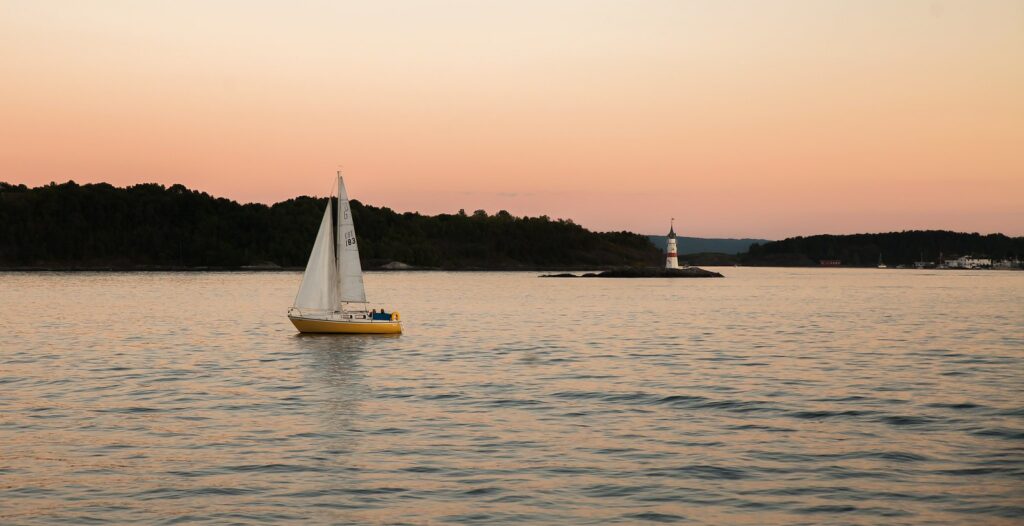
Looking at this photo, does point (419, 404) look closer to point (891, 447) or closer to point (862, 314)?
point (891, 447)

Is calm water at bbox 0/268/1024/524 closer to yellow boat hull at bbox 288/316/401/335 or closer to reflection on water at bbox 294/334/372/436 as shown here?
reflection on water at bbox 294/334/372/436

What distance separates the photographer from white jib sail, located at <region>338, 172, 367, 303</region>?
5644cm

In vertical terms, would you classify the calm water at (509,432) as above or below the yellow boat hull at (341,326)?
below

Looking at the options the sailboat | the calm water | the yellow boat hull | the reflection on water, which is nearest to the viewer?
the calm water

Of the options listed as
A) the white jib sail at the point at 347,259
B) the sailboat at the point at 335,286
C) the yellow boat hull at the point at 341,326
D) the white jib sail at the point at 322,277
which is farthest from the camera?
the yellow boat hull at the point at 341,326

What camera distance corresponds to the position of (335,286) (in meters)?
57.2

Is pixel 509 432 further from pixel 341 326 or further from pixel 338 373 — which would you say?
pixel 341 326

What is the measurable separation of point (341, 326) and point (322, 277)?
3245 millimetres

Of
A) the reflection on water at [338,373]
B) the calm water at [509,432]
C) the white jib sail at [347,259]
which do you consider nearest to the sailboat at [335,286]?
the white jib sail at [347,259]

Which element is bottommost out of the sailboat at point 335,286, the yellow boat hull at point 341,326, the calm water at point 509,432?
the calm water at point 509,432

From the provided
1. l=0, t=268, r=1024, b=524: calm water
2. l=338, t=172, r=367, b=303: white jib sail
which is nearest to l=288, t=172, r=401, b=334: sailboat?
l=338, t=172, r=367, b=303: white jib sail

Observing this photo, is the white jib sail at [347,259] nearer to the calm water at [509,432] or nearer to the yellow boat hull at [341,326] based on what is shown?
the yellow boat hull at [341,326]

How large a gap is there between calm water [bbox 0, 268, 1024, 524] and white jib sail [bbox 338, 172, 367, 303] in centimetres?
366

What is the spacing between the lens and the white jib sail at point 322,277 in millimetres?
55531
